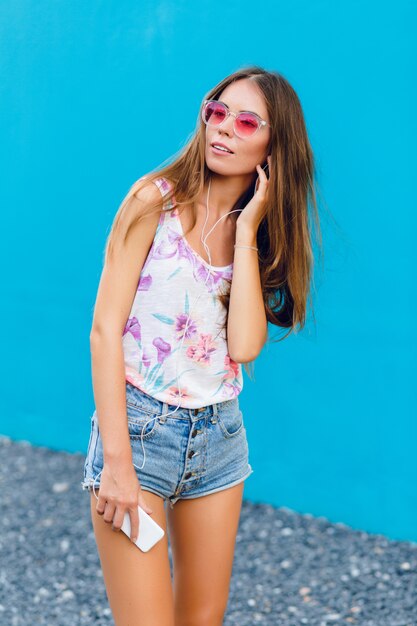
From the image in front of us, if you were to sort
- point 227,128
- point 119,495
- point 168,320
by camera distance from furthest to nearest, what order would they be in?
point 227,128 → point 168,320 → point 119,495

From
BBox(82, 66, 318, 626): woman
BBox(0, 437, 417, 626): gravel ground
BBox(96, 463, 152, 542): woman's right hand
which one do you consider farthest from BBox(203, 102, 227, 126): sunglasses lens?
BBox(0, 437, 417, 626): gravel ground

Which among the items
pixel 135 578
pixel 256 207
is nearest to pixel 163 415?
pixel 135 578

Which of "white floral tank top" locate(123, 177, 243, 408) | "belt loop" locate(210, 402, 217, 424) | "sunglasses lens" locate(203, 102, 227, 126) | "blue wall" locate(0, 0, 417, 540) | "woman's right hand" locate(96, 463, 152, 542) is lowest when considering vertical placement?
"woman's right hand" locate(96, 463, 152, 542)

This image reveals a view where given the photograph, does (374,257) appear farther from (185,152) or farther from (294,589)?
(185,152)

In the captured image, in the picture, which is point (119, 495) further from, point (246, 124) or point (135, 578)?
point (246, 124)

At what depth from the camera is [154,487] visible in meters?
2.10

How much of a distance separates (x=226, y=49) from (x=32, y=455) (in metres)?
2.74

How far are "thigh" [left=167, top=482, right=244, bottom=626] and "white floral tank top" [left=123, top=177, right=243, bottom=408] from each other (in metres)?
0.30

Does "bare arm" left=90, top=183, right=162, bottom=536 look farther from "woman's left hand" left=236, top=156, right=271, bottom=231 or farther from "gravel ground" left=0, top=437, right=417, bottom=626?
"gravel ground" left=0, top=437, right=417, bottom=626

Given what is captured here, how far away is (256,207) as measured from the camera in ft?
7.42

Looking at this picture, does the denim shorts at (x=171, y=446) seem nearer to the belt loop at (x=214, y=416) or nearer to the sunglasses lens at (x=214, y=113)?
the belt loop at (x=214, y=416)

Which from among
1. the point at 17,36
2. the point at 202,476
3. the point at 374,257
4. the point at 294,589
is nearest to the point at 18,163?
the point at 17,36

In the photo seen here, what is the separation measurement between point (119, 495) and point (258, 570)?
81.8 inches

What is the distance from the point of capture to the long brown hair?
7.41 feet
